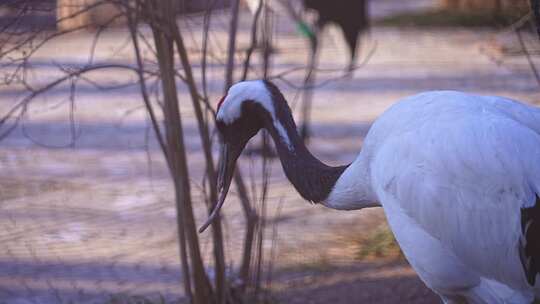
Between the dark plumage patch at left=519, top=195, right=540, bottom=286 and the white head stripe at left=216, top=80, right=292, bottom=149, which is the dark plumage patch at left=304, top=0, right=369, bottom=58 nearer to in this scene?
the white head stripe at left=216, top=80, right=292, bottom=149

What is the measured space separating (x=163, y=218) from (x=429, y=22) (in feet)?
32.4

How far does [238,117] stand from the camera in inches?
160

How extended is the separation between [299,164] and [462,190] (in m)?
A: 0.70

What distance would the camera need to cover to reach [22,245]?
603 cm

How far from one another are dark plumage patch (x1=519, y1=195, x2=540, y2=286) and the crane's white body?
21 mm

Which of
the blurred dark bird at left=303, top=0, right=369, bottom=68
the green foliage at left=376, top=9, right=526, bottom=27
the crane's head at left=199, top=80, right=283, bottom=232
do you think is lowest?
the green foliage at left=376, top=9, right=526, bottom=27

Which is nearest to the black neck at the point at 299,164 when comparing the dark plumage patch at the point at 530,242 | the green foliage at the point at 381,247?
the dark plumage patch at the point at 530,242

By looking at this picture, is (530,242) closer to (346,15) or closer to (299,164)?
(299,164)

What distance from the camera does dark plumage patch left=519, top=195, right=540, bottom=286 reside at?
11.4 ft

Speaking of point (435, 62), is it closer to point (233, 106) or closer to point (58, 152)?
point (58, 152)

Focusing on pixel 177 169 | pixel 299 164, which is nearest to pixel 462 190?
pixel 299 164

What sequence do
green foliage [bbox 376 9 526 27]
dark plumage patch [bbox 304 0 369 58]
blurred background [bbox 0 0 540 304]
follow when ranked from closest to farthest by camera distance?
blurred background [bbox 0 0 540 304]
dark plumage patch [bbox 304 0 369 58]
green foliage [bbox 376 9 526 27]

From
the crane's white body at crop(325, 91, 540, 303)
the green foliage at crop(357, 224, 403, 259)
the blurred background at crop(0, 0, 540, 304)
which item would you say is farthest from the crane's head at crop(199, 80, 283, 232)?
the green foliage at crop(357, 224, 403, 259)

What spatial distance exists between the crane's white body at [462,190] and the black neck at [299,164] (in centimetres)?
29
